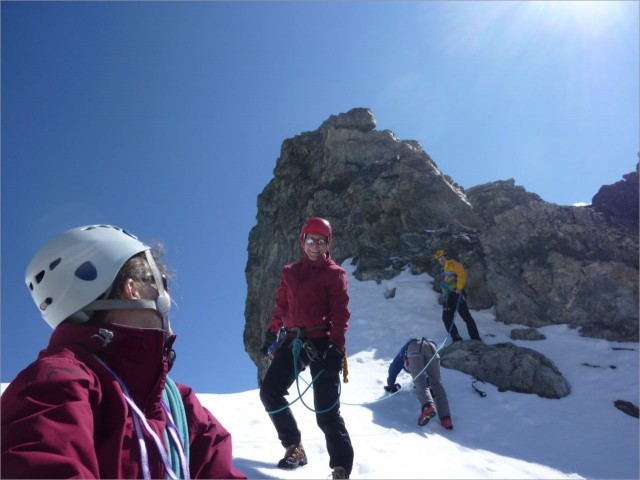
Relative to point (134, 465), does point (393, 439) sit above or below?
below

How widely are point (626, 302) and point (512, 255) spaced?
4.21 meters

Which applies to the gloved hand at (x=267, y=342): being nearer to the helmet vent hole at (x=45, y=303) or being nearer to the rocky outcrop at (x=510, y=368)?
the helmet vent hole at (x=45, y=303)

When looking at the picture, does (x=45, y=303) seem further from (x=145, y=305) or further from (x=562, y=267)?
(x=562, y=267)

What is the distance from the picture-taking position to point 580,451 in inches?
293

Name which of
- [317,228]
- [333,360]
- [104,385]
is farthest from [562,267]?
[104,385]

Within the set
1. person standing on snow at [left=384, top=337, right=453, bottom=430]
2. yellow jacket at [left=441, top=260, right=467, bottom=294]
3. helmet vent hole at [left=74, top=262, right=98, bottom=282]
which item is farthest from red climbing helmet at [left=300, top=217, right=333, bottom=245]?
yellow jacket at [left=441, top=260, right=467, bottom=294]

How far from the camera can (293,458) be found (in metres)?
4.54

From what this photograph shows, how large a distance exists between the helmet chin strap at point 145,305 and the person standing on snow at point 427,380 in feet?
19.9

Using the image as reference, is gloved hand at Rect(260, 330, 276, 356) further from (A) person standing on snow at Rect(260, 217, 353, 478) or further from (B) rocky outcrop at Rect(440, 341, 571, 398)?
(B) rocky outcrop at Rect(440, 341, 571, 398)

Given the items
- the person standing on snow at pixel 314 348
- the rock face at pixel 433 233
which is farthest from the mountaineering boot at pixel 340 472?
the rock face at pixel 433 233

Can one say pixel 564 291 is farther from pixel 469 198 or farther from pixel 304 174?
pixel 304 174

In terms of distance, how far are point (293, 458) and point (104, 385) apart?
334 centimetres

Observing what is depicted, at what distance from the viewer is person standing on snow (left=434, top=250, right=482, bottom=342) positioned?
12.4 meters

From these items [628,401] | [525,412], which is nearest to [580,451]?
[525,412]
